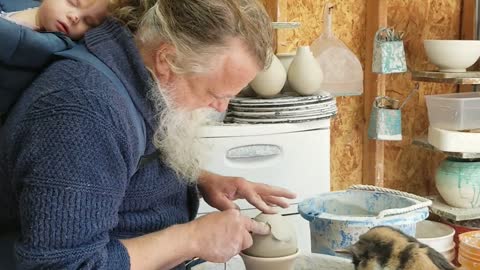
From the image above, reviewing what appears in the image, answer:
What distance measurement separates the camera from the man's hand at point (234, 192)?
134 centimetres

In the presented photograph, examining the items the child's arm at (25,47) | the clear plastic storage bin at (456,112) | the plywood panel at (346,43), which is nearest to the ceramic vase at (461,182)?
the clear plastic storage bin at (456,112)

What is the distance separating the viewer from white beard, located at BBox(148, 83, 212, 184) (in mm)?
1041

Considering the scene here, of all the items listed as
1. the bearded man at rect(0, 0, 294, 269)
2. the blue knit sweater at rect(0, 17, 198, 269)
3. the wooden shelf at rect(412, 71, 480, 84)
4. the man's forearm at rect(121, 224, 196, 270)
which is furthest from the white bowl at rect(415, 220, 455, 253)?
the blue knit sweater at rect(0, 17, 198, 269)

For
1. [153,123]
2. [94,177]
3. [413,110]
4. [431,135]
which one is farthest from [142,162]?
[413,110]

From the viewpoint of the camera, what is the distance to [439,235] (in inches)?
91.7

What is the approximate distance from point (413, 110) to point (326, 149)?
0.87 meters

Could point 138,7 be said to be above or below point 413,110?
above

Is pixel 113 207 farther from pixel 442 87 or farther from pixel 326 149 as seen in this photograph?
pixel 442 87

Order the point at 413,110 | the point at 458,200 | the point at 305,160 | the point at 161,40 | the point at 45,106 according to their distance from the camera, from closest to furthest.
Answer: the point at 45,106, the point at 161,40, the point at 305,160, the point at 458,200, the point at 413,110

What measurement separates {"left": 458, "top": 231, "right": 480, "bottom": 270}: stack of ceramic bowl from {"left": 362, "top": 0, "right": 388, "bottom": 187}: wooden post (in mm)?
975

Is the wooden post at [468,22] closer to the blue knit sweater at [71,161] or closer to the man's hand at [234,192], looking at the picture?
the man's hand at [234,192]

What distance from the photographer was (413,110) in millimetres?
2721

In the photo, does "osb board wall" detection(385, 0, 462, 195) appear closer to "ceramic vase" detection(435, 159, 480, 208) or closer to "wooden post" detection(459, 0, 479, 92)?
"wooden post" detection(459, 0, 479, 92)

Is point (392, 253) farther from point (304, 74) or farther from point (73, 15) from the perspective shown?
point (304, 74)
